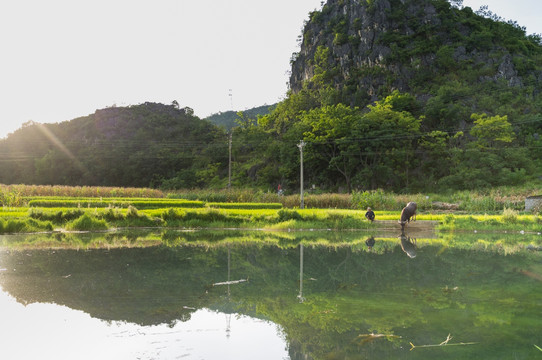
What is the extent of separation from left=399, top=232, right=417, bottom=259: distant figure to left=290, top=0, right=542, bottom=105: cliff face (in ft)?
195

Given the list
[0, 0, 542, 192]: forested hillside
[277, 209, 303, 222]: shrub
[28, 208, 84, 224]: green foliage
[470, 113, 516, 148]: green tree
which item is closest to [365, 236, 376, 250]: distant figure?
[277, 209, 303, 222]: shrub

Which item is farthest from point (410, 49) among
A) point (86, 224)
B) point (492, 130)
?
point (86, 224)

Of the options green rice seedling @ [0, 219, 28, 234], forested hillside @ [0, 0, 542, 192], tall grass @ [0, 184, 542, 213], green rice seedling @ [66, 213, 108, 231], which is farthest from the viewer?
forested hillside @ [0, 0, 542, 192]

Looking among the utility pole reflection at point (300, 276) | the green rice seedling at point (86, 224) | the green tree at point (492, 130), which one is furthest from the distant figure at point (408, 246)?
the green tree at point (492, 130)

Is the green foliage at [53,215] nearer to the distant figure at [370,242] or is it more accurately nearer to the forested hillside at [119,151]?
the distant figure at [370,242]

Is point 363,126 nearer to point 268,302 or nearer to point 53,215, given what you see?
point 53,215

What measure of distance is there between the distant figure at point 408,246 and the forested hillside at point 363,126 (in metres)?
37.5

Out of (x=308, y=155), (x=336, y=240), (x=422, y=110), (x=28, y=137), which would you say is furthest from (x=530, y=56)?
(x=28, y=137)

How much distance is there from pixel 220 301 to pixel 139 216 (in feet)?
50.4

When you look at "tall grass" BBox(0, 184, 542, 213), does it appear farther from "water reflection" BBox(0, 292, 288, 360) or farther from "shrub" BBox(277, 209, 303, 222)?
"water reflection" BBox(0, 292, 288, 360)

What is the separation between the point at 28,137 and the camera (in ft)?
328

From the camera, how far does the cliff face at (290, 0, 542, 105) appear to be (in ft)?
236

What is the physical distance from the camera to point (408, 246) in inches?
599

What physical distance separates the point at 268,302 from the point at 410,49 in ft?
258
